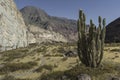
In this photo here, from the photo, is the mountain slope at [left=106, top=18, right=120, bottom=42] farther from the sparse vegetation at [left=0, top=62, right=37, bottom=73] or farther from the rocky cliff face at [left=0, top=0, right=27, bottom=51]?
the sparse vegetation at [left=0, top=62, right=37, bottom=73]

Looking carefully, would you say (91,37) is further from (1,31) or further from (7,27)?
(7,27)

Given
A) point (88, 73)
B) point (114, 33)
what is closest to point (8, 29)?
point (114, 33)

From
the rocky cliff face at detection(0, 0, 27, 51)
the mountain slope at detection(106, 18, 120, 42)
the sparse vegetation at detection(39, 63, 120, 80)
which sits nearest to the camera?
the sparse vegetation at detection(39, 63, 120, 80)

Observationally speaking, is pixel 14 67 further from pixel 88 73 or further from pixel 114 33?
pixel 114 33

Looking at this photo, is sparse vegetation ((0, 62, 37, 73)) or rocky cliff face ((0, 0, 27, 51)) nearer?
sparse vegetation ((0, 62, 37, 73))

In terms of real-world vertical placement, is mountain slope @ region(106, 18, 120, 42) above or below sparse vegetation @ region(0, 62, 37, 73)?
above

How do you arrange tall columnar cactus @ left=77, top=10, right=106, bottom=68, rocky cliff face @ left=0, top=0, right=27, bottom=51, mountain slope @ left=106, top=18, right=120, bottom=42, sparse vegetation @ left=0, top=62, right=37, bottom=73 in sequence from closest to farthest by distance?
tall columnar cactus @ left=77, top=10, right=106, bottom=68
sparse vegetation @ left=0, top=62, right=37, bottom=73
rocky cliff face @ left=0, top=0, right=27, bottom=51
mountain slope @ left=106, top=18, right=120, bottom=42

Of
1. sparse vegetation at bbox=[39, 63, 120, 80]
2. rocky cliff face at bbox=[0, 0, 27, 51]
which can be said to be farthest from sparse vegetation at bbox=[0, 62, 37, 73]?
rocky cliff face at bbox=[0, 0, 27, 51]

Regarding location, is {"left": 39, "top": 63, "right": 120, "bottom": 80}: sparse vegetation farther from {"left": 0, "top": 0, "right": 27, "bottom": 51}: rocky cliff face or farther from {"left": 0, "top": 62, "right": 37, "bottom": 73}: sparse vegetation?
{"left": 0, "top": 0, "right": 27, "bottom": 51}: rocky cliff face

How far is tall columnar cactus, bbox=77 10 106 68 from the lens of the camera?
72.4 feet

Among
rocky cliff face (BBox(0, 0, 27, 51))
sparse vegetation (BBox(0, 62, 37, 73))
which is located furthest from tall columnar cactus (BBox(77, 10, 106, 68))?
rocky cliff face (BBox(0, 0, 27, 51))

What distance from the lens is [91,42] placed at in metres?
21.8

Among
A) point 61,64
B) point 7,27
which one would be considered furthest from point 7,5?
point 61,64

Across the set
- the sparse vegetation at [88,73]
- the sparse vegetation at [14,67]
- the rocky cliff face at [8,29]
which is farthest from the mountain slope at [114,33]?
the sparse vegetation at [88,73]
